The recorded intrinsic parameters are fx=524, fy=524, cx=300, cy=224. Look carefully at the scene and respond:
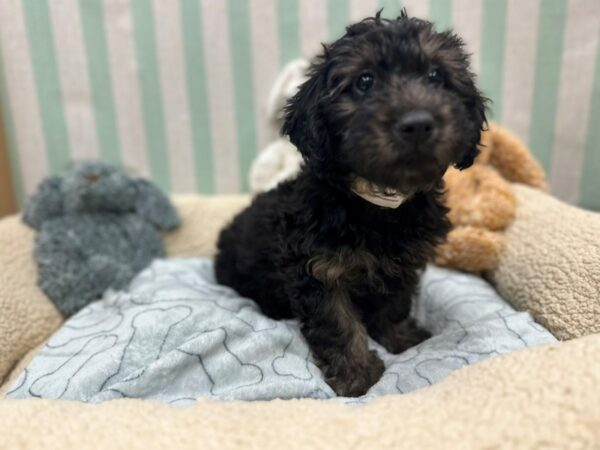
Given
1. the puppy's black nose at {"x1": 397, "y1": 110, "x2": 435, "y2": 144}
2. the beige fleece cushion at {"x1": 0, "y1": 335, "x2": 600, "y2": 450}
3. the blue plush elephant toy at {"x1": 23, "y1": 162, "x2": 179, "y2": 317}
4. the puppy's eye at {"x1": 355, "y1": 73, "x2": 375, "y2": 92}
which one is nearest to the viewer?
the beige fleece cushion at {"x1": 0, "y1": 335, "x2": 600, "y2": 450}

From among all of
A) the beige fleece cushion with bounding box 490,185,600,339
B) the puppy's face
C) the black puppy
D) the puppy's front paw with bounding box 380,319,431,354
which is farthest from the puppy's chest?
the beige fleece cushion with bounding box 490,185,600,339

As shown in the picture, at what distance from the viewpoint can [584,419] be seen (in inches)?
56.4

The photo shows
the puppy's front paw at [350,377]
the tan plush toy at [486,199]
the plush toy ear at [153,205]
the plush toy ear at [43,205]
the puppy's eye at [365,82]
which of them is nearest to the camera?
the puppy's eye at [365,82]

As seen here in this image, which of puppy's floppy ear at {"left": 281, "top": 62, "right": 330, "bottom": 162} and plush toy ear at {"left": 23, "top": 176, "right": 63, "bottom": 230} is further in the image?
plush toy ear at {"left": 23, "top": 176, "right": 63, "bottom": 230}

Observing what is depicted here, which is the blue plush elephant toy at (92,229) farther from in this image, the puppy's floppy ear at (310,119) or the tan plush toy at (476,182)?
the puppy's floppy ear at (310,119)

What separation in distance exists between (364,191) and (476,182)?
4.75 feet

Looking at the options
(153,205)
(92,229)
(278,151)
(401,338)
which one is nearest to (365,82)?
(401,338)

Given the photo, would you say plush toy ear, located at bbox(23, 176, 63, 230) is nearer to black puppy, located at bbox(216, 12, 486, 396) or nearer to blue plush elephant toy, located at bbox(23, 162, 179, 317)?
blue plush elephant toy, located at bbox(23, 162, 179, 317)

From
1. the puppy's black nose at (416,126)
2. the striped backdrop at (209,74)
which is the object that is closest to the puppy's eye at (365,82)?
the puppy's black nose at (416,126)

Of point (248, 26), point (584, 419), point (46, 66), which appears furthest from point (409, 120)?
point (46, 66)

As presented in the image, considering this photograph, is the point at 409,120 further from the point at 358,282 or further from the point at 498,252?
the point at 498,252

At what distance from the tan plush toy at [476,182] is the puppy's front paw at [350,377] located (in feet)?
2.98

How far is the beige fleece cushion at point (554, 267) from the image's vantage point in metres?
2.28

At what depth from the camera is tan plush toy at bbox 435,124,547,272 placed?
287 cm
